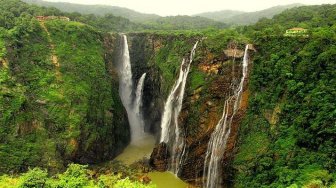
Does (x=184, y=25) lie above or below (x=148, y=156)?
above

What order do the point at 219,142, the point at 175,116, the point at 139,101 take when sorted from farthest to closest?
the point at 139,101
the point at 175,116
the point at 219,142

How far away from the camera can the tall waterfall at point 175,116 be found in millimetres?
29033

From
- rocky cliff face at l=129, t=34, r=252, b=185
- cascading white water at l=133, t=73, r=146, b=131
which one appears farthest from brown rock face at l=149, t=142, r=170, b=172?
cascading white water at l=133, t=73, r=146, b=131

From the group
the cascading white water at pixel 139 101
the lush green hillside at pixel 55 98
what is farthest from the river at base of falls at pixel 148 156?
the cascading white water at pixel 139 101

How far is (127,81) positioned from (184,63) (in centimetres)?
1225

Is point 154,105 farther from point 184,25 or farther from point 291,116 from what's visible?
point 184,25

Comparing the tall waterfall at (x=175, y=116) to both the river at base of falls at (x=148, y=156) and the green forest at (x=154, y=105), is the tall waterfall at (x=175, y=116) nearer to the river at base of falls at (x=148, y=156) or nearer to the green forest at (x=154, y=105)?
the green forest at (x=154, y=105)

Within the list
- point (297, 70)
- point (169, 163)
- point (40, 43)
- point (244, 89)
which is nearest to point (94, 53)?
point (40, 43)

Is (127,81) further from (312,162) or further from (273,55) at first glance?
(312,162)

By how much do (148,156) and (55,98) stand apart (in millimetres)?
10103

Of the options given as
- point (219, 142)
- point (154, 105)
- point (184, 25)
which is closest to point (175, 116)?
point (219, 142)

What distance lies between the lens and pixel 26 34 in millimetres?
34312

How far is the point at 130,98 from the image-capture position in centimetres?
4125

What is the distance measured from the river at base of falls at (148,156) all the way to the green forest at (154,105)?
2.44ft
